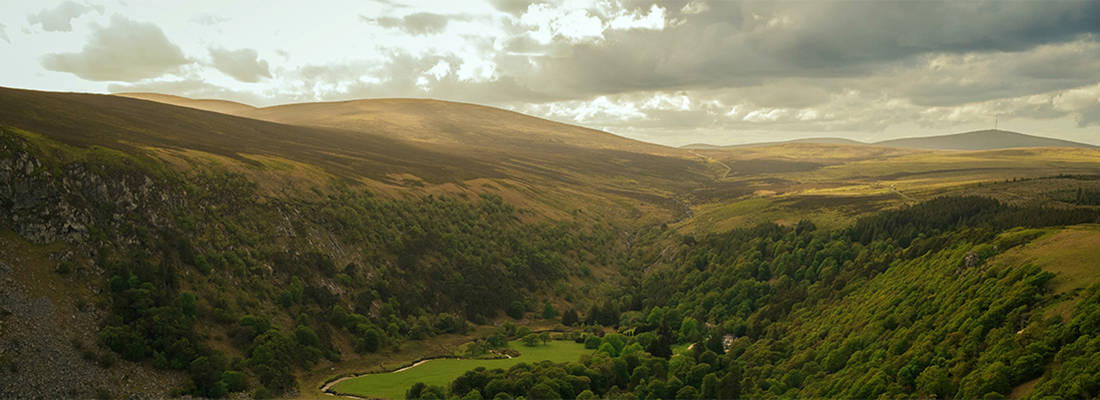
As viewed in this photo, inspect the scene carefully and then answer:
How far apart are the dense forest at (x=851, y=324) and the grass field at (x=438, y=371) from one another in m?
4.11

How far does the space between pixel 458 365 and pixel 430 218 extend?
170ft

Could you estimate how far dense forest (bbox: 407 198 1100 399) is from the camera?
46.0m

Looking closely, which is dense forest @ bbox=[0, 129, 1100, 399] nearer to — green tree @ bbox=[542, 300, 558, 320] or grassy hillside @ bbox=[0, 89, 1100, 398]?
grassy hillside @ bbox=[0, 89, 1100, 398]

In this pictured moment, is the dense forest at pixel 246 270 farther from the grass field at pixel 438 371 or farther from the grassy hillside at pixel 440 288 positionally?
the grass field at pixel 438 371

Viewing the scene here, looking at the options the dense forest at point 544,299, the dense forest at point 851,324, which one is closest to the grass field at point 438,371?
the dense forest at point 544,299

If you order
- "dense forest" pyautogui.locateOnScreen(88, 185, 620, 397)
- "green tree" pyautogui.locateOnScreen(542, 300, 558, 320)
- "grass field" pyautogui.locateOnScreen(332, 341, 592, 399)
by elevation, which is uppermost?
"dense forest" pyautogui.locateOnScreen(88, 185, 620, 397)

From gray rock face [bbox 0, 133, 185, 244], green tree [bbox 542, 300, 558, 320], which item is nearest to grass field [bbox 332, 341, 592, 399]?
green tree [bbox 542, 300, 558, 320]

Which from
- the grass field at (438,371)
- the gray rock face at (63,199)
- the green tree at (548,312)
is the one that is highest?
the gray rock face at (63,199)

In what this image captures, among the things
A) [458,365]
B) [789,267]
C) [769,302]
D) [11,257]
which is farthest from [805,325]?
[11,257]

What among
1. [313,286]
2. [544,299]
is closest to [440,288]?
[544,299]

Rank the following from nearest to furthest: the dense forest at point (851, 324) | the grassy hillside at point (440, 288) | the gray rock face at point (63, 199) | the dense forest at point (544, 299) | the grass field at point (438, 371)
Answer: the dense forest at point (851, 324)
the dense forest at point (544, 299)
the grassy hillside at point (440, 288)
the gray rock face at point (63, 199)
the grass field at point (438, 371)

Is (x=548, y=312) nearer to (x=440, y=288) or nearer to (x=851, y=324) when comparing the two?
(x=440, y=288)

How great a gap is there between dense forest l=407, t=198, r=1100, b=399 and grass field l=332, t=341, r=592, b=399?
411 centimetres

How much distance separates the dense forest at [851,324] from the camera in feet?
151
